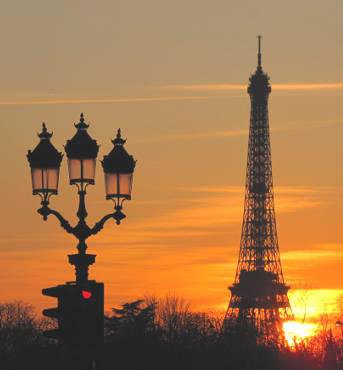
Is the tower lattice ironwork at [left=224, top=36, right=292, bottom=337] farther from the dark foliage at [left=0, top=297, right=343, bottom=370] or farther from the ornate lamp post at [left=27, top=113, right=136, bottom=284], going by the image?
the ornate lamp post at [left=27, top=113, right=136, bottom=284]

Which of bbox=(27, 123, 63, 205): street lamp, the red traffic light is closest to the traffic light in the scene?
the red traffic light

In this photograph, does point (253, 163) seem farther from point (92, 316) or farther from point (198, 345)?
point (92, 316)

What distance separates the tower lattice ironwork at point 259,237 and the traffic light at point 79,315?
13773 centimetres

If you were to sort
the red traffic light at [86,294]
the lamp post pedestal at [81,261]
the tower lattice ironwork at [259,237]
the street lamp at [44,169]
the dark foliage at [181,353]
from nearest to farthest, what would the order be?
1. the red traffic light at [86,294]
2. the lamp post pedestal at [81,261]
3. the street lamp at [44,169]
4. the dark foliage at [181,353]
5. the tower lattice ironwork at [259,237]

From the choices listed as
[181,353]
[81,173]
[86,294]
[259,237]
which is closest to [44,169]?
[81,173]

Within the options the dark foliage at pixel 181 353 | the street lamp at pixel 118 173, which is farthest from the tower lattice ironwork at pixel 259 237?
the street lamp at pixel 118 173

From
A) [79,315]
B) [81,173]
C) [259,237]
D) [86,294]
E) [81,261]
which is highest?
[259,237]

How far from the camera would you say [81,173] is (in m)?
26.0

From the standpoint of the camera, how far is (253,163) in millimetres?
172000

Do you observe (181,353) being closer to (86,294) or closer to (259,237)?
(86,294)

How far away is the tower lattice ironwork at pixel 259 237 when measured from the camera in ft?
544

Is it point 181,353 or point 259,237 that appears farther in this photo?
point 259,237

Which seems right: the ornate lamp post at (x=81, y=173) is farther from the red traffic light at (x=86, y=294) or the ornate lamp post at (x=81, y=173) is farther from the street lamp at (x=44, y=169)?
the red traffic light at (x=86, y=294)

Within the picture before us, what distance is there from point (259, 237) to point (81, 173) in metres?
149
